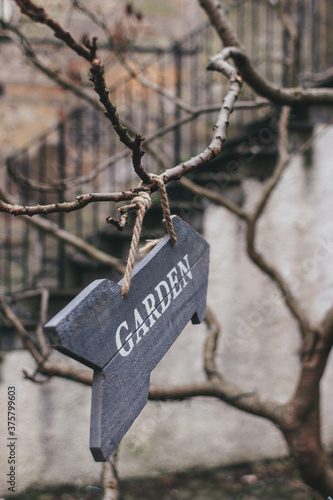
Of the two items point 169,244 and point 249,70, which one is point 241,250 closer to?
point 249,70

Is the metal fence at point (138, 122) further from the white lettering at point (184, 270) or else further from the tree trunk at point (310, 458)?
the white lettering at point (184, 270)

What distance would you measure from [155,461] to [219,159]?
2329 millimetres

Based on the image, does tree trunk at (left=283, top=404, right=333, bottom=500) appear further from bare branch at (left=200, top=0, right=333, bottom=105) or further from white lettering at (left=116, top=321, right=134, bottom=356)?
white lettering at (left=116, top=321, right=134, bottom=356)

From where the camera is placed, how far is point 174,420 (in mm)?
3426

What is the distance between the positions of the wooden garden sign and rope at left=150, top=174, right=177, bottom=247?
2cm

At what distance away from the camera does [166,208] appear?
2.82 feet

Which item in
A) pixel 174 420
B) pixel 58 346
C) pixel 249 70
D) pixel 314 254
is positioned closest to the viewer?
pixel 58 346

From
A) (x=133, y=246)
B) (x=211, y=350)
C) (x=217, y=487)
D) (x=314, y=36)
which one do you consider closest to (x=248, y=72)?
(x=133, y=246)

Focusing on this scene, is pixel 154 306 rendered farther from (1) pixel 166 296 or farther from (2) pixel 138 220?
(2) pixel 138 220

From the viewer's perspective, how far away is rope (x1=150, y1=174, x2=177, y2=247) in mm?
842

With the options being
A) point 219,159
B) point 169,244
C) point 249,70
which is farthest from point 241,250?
point 169,244

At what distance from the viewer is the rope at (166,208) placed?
2.76 ft

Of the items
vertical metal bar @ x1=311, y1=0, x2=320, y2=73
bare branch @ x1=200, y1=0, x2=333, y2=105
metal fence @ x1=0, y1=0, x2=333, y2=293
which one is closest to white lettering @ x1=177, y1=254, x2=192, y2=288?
bare branch @ x1=200, y1=0, x2=333, y2=105

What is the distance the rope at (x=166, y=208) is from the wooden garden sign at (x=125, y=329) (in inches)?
0.7
